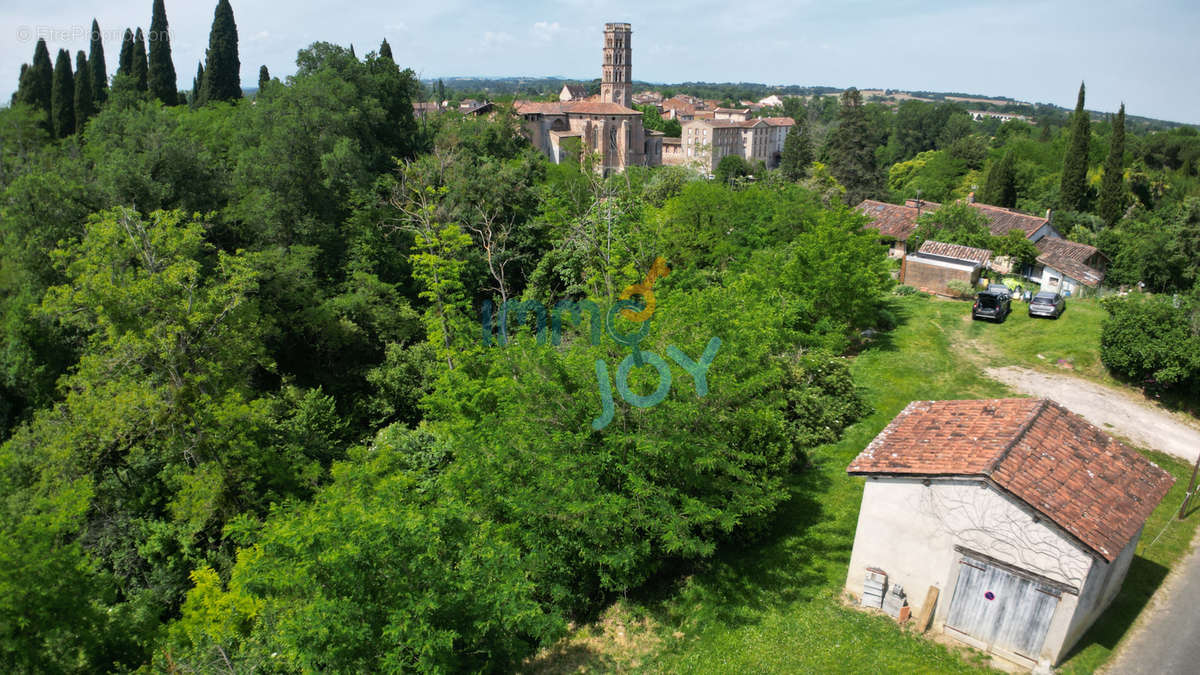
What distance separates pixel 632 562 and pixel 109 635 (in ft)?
36.9

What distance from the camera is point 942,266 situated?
36938mm

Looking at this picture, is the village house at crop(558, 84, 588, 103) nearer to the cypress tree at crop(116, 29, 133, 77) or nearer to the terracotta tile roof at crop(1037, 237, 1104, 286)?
the cypress tree at crop(116, 29, 133, 77)

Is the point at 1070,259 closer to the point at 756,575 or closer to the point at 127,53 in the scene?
the point at 756,575

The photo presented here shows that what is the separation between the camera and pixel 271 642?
497 inches

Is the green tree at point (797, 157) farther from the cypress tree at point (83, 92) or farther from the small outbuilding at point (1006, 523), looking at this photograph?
the small outbuilding at point (1006, 523)

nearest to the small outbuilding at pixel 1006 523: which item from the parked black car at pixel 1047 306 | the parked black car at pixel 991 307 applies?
the parked black car at pixel 991 307

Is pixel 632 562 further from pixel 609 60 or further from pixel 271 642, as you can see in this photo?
pixel 609 60

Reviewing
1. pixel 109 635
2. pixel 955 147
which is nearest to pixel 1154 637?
pixel 109 635

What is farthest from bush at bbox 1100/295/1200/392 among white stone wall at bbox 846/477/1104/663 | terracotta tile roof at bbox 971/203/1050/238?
terracotta tile roof at bbox 971/203/1050/238

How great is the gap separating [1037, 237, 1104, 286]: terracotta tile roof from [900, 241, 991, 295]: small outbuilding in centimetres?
655

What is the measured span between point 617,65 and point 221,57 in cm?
6445

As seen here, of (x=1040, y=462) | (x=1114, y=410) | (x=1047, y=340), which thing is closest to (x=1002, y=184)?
(x=1047, y=340)

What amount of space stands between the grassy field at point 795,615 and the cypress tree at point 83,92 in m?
59.3

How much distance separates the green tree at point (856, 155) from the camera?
67438mm
